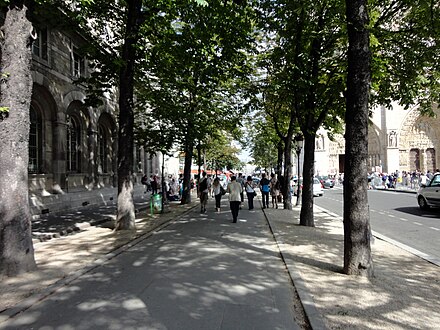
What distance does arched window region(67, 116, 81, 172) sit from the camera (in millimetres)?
18812

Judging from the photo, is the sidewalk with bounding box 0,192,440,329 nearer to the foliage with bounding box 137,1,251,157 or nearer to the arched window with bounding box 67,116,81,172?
the foliage with bounding box 137,1,251,157

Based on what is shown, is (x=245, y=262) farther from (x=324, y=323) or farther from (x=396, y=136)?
(x=396, y=136)

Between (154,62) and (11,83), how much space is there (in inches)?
271

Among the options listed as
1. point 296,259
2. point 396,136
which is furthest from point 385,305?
point 396,136

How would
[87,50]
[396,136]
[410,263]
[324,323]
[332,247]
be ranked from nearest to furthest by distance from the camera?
[324,323], [410,263], [332,247], [87,50], [396,136]

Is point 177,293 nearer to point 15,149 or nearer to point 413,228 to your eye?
point 15,149

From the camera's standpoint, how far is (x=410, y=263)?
6711 mm

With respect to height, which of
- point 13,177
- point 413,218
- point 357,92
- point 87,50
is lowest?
point 413,218

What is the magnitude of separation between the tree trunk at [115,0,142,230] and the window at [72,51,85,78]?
334 inches

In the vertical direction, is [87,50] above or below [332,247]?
above

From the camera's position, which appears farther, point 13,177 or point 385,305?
point 13,177

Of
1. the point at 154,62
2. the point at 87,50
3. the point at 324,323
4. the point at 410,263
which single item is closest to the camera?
the point at 324,323

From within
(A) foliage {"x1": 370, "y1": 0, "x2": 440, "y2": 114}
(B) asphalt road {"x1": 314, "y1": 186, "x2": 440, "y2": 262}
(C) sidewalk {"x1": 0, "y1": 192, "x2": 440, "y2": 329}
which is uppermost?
(A) foliage {"x1": 370, "y1": 0, "x2": 440, "y2": 114}

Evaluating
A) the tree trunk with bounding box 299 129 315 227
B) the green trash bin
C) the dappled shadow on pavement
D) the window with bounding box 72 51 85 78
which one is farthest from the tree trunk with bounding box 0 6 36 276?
the window with bounding box 72 51 85 78
